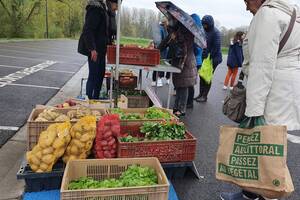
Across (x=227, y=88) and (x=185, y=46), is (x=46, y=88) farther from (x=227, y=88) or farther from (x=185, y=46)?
(x=227, y=88)

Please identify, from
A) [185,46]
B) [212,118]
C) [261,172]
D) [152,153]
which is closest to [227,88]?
[212,118]

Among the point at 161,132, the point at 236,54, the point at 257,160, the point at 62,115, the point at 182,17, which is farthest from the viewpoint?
the point at 236,54

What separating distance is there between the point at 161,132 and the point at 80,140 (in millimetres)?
917

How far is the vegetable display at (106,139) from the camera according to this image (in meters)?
3.59

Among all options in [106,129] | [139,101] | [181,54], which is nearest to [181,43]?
[181,54]

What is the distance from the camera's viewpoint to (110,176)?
330cm

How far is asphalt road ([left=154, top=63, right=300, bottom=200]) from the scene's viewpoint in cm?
368

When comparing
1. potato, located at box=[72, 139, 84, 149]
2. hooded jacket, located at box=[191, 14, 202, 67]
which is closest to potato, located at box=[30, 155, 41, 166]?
potato, located at box=[72, 139, 84, 149]

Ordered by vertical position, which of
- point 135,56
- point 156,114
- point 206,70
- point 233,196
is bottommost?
point 233,196

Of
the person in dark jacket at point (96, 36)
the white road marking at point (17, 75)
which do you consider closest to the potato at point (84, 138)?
the person in dark jacket at point (96, 36)

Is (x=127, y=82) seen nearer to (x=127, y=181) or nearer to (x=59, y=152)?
(x=59, y=152)

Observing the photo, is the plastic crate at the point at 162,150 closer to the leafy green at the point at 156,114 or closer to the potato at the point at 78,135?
the potato at the point at 78,135

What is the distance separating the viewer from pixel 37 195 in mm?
3271

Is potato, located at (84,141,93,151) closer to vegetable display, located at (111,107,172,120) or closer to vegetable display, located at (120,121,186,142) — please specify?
vegetable display, located at (120,121,186,142)
